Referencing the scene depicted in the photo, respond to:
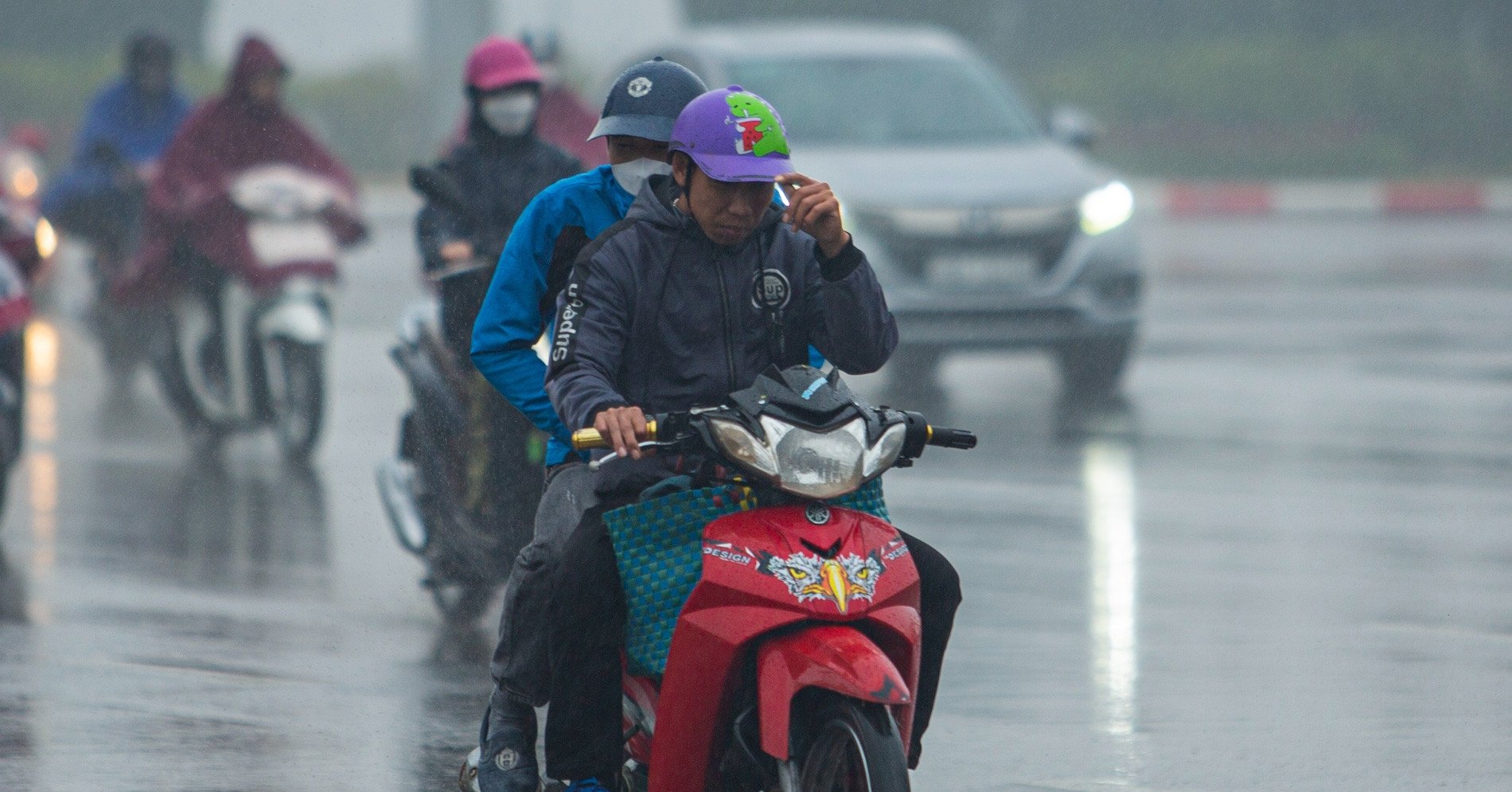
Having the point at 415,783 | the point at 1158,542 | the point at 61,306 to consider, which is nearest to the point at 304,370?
the point at 1158,542

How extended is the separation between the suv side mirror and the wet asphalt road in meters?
1.38

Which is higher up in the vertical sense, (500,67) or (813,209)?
(500,67)

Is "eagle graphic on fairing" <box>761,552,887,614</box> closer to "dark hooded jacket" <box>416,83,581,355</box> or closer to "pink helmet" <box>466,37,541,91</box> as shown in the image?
"dark hooded jacket" <box>416,83,581,355</box>

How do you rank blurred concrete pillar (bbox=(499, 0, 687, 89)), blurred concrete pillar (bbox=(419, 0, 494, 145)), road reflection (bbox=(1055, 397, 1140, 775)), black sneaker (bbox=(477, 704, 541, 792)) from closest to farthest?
black sneaker (bbox=(477, 704, 541, 792)) → road reflection (bbox=(1055, 397, 1140, 775)) → blurred concrete pillar (bbox=(419, 0, 494, 145)) → blurred concrete pillar (bbox=(499, 0, 687, 89))

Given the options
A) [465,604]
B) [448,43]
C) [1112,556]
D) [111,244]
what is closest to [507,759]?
[465,604]

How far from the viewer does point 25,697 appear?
6457 millimetres

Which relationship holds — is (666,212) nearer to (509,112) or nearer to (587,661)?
(587,661)

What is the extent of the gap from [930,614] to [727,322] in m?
0.70

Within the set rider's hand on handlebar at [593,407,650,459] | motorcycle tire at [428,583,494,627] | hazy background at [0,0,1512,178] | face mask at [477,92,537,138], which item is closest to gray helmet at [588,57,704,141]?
rider's hand on handlebar at [593,407,650,459]

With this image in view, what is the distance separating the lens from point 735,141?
A: 4.54 meters

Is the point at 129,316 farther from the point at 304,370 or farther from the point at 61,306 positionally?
the point at 61,306

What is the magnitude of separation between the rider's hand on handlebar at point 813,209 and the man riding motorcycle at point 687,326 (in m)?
0.01

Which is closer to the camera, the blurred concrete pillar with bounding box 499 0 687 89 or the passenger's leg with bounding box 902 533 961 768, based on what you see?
the passenger's leg with bounding box 902 533 961 768

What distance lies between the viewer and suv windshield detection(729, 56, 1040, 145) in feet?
44.4
